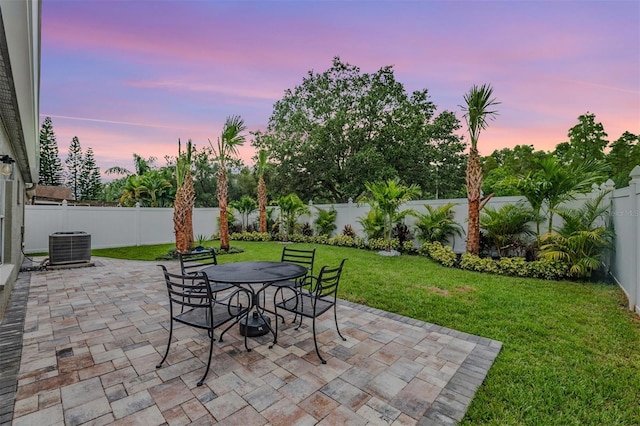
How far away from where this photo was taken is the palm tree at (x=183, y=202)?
9875mm

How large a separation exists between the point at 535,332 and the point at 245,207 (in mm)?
14194

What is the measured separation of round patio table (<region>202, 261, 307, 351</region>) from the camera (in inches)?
121

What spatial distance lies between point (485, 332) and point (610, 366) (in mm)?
1118

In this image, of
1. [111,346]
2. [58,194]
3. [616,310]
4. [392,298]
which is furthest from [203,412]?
[58,194]

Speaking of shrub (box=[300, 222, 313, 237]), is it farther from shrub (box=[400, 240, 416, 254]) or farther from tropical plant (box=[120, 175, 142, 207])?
tropical plant (box=[120, 175, 142, 207])

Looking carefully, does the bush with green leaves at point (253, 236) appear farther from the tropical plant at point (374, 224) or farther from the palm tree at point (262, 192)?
the tropical plant at point (374, 224)

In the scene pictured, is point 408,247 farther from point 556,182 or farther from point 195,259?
point 195,259

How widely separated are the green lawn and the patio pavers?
0.24 meters

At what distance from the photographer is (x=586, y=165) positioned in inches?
253

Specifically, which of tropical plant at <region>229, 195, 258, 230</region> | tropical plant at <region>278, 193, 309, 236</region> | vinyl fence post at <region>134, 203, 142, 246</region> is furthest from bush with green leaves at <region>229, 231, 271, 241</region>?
vinyl fence post at <region>134, 203, 142, 246</region>

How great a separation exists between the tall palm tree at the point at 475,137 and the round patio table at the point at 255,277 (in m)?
5.85

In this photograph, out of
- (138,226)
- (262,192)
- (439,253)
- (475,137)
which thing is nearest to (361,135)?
(262,192)

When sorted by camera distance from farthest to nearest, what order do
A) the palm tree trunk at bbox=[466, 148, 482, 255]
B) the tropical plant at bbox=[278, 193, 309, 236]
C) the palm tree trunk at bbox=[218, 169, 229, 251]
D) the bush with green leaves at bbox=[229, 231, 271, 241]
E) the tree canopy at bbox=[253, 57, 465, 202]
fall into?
the tree canopy at bbox=[253, 57, 465, 202], the bush with green leaves at bbox=[229, 231, 271, 241], the tropical plant at bbox=[278, 193, 309, 236], the palm tree trunk at bbox=[218, 169, 229, 251], the palm tree trunk at bbox=[466, 148, 482, 255]

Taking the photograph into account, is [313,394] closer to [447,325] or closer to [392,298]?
[447,325]
